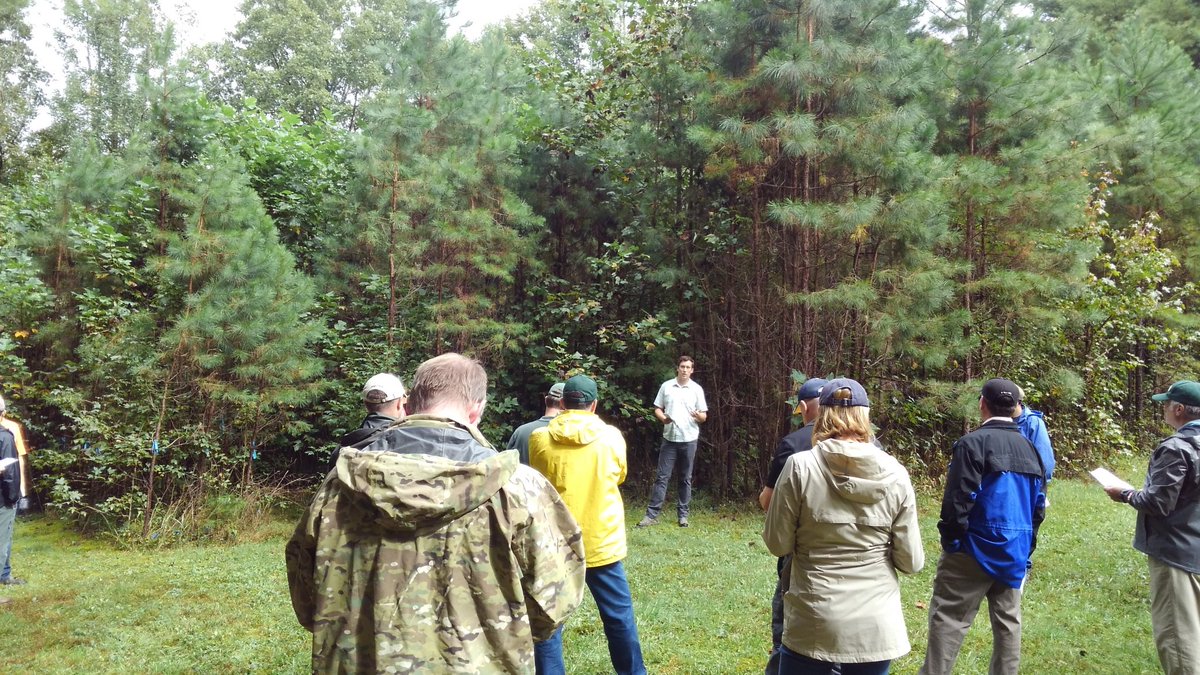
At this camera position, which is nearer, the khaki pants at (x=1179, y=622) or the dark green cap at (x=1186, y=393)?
the khaki pants at (x=1179, y=622)

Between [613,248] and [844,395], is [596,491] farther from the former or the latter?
[613,248]

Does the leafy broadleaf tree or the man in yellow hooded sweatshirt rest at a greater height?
the leafy broadleaf tree

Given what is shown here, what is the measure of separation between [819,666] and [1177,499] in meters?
2.10

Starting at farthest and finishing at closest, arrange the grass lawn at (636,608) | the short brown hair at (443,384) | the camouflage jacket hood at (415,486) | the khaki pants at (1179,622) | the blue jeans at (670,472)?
the blue jeans at (670,472), the grass lawn at (636,608), the khaki pants at (1179,622), the short brown hair at (443,384), the camouflage jacket hood at (415,486)

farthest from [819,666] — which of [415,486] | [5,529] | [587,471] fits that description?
[5,529]

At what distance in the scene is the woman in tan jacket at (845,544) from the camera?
2502 mm

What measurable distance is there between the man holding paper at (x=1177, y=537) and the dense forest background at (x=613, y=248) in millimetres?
4569

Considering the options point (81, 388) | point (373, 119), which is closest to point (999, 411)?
point (373, 119)

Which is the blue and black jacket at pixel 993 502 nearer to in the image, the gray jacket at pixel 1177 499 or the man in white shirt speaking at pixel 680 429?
the gray jacket at pixel 1177 499

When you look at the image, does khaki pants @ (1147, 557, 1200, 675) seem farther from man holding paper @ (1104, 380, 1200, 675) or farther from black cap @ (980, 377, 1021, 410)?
black cap @ (980, 377, 1021, 410)

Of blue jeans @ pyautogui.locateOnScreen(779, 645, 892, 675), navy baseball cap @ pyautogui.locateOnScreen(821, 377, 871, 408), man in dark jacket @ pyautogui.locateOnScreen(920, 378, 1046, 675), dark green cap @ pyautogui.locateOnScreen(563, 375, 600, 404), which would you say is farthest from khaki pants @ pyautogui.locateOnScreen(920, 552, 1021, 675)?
dark green cap @ pyautogui.locateOnScreen(563, 375, 600, 404)

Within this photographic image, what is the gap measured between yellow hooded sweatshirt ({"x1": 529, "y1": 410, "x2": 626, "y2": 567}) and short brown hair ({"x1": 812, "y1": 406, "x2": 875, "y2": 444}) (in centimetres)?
126

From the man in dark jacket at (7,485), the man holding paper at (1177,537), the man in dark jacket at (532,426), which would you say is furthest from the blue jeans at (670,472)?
the man in dark jacket at (7,485)

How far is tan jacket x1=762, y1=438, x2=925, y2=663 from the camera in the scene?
2.50 m
